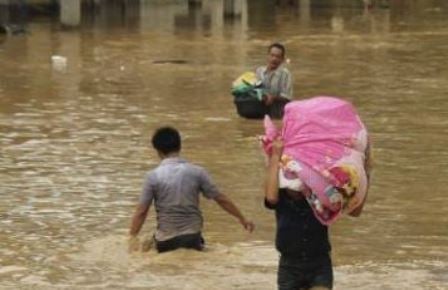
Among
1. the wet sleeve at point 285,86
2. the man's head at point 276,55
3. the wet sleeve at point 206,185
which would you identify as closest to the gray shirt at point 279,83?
the wet sleeve at point 285,86

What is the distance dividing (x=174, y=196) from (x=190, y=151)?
6123mm

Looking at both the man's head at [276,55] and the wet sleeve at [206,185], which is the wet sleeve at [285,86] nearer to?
the man's head at [276,55]

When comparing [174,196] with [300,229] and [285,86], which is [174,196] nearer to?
[300,229]

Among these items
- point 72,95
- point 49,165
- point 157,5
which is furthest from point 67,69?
point 157,5

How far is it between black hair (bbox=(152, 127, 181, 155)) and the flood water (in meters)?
0.88

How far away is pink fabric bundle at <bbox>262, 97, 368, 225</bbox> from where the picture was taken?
638 centimetres

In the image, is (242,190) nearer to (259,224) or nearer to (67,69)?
(259,224)

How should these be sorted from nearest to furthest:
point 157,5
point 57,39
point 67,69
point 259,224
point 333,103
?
point 333,103, point 259,224, point 67,69, point 57,39, point 157,5

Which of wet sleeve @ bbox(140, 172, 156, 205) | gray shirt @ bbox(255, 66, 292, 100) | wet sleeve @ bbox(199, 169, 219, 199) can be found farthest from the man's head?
wet sleeve @ bbox(140, 172, 156, 205)

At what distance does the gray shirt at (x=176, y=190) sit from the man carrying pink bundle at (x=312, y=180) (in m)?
2.12

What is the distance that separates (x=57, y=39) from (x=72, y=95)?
13.0 m

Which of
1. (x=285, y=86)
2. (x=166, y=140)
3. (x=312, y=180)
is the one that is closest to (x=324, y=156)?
(x=312, y=180)

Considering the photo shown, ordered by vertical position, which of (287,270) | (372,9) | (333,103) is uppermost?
(333,103)

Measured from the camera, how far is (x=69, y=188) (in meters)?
12.5
